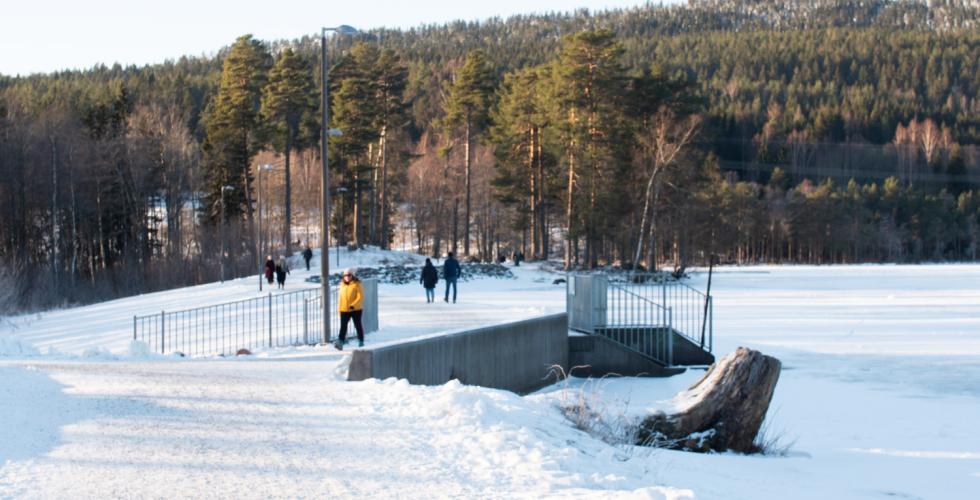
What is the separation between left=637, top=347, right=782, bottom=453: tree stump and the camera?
12656mm

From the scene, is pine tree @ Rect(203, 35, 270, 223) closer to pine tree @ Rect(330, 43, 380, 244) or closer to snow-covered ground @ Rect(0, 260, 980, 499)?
pine tree @ Rect(330, 43, 380, 244)

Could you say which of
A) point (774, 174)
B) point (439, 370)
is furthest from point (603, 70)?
point (774, 174)

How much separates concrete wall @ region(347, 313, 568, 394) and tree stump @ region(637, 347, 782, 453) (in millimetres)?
3878

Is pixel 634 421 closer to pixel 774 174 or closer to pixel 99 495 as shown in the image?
pixel 99 495

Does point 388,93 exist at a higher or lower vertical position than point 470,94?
lower

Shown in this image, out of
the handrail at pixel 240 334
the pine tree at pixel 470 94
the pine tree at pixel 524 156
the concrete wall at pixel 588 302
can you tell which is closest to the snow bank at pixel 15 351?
the handrail at pixel 240 334

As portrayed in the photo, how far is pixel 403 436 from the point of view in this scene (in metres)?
9.62

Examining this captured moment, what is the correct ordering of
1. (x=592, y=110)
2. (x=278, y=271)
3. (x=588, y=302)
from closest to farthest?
1. (x=588, y=302)
2. (x=278, y=271)
3. (x=592, y=110)

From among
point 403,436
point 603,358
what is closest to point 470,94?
point 603,358

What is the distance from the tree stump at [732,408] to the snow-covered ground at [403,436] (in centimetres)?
47

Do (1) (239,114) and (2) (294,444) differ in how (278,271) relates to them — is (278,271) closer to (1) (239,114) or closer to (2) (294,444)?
(1) (239,114)

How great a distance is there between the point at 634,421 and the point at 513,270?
155 feet

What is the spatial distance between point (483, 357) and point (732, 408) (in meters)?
6.49

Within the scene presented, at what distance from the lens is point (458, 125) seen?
2970 inches
